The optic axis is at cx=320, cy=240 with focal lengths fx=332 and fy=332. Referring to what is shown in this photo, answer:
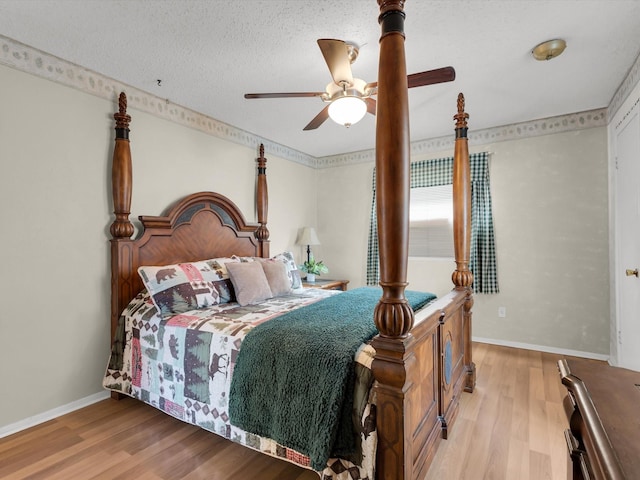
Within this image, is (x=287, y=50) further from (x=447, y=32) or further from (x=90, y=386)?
(x=90, y=386)

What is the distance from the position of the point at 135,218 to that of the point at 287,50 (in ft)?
5.83

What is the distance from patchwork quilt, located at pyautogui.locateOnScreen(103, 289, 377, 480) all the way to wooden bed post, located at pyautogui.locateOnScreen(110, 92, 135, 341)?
13cm

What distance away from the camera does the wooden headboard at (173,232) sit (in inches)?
99.3

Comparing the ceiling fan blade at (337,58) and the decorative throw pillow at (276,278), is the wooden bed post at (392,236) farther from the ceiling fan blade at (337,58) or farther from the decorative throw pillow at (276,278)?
Result: the decorative throw pillow at (276,278)

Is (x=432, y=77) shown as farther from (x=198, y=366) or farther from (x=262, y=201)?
(x=262, y=201)

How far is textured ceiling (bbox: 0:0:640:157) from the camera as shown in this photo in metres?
1.80

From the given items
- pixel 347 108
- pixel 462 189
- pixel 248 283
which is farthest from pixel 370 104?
pixel 248 283

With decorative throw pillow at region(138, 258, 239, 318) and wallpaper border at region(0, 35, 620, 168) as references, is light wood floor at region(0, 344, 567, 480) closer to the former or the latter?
decorative throw pillow at region(138, 258, 239, 318)

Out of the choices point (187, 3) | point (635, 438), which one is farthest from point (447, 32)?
point (635, 438)

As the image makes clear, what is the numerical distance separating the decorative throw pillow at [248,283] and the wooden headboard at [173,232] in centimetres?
57

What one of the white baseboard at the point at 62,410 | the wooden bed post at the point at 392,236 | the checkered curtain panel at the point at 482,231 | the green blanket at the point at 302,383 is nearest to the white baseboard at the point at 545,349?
the white baseboard at the point at 62,410

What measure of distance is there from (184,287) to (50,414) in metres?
1.18

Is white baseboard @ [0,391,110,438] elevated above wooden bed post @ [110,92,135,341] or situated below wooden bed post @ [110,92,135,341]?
below

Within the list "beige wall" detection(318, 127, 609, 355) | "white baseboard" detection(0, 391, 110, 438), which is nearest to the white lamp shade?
"beige wall" detection(318, 127, 609, 355)
